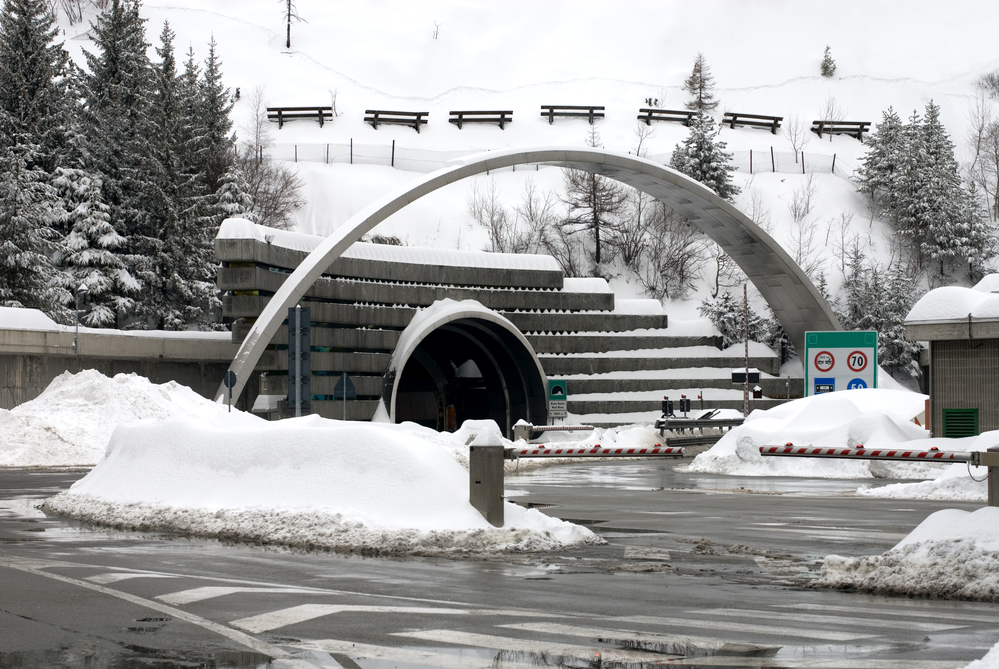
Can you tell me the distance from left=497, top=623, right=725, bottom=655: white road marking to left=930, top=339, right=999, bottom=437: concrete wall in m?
20.3

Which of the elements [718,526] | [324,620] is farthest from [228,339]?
[324,620]

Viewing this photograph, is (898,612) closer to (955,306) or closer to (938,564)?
(938,564)

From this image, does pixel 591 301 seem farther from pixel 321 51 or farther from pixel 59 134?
pixel 321 51

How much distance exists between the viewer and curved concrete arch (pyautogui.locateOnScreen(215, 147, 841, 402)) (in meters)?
36.3

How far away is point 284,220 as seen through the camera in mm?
69250

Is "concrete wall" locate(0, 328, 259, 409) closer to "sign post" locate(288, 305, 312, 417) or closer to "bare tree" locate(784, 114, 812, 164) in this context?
"sign post" locate(288, 305, 312, 417)

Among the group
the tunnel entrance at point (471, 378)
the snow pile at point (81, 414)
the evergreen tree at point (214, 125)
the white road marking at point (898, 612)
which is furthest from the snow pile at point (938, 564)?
the evergreen tree at point (214, 125)

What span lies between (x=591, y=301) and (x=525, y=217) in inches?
917

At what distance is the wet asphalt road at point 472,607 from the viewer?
6453 mm

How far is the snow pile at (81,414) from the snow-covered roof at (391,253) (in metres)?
8.69

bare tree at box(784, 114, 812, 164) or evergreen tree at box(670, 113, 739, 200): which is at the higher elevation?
bare tree at box(784, 114, 812, 164)

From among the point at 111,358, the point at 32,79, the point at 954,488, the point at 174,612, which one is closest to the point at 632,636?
the point at 174,612

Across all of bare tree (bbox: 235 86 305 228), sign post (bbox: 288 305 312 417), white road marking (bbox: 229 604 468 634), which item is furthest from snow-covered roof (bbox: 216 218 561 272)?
white road marking (bbox: 229 604 468 634)

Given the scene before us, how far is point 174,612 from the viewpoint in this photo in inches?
307
